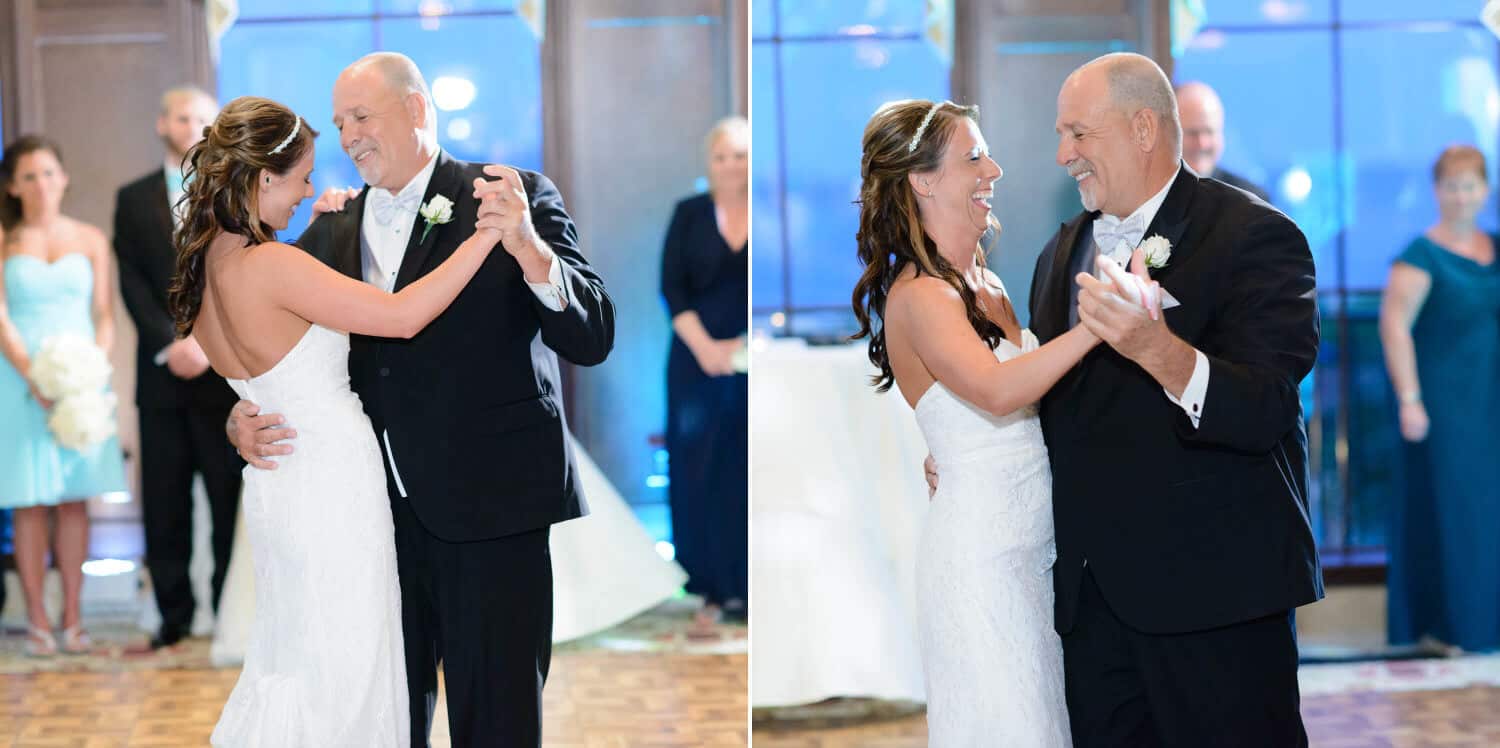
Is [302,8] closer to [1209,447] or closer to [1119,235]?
[1119,235]

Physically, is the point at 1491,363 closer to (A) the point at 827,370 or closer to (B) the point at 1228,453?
(A) the point at 827,370

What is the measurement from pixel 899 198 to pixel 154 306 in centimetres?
356

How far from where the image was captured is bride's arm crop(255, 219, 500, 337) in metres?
2.76

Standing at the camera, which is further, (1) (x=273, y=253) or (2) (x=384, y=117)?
(2) (x=384, y=117)

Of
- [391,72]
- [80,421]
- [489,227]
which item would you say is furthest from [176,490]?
[489,227]

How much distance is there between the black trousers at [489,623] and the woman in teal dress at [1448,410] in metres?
3.53

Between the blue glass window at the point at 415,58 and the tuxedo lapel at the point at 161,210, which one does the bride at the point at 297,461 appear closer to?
the tuxedo lapel at the point at 161,210

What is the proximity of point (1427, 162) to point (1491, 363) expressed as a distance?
3.63ft

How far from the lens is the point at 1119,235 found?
2.62m

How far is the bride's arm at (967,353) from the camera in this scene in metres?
2.40

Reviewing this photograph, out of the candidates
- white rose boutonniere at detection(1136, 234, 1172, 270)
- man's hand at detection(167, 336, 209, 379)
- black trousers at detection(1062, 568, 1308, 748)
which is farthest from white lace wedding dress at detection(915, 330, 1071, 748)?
man's hand at detection(167, 336, 209, 379)

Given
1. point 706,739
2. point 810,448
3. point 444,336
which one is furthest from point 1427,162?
point 444,336

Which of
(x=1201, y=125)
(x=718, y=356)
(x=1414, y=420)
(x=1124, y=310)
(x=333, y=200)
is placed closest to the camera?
(x=1124, y=310)

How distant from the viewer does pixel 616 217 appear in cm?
628
